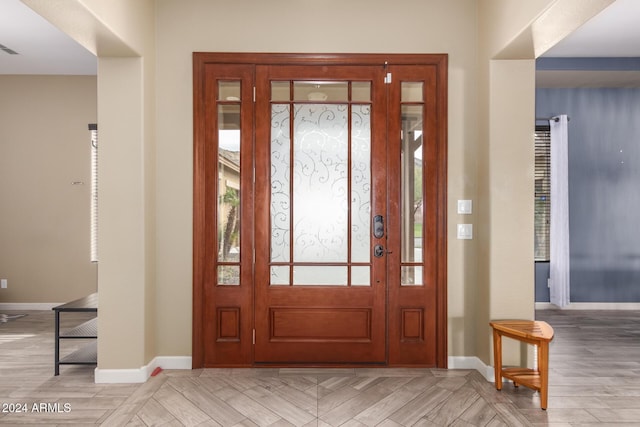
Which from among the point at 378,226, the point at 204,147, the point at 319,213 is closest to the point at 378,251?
the point at 378,226

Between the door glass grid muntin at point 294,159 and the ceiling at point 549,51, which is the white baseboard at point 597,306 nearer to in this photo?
the ceiling at point 549,51

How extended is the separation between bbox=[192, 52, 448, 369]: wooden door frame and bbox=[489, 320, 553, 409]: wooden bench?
1.56ft

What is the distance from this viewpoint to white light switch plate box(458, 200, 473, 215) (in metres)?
3.34

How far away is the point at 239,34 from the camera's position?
3328mm

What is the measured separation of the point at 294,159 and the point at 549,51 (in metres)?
3.27

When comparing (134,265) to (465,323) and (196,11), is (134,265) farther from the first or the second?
(465,323)

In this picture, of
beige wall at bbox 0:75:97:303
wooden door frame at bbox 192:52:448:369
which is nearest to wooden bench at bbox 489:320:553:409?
wooden door frame at bbox 192:52:448:369

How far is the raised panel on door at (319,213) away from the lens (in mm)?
3352

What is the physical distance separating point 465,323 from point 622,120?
13.4ft

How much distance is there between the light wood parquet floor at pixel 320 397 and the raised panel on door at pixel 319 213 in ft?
0.87

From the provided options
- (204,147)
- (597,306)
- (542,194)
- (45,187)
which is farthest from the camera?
(542,194)

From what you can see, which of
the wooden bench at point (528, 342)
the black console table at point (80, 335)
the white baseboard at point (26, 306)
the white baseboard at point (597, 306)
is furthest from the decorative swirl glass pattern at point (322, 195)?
the white baseboard at point (26, 306)

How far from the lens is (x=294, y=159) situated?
3.37m

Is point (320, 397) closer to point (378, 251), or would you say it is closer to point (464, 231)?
point (378, 251)
